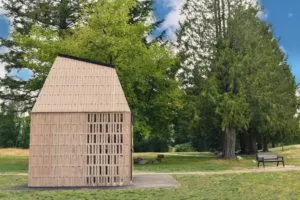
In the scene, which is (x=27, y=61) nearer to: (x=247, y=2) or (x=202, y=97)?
(x=202, y=97)

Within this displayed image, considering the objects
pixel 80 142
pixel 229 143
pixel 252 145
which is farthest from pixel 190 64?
pixel 80 142

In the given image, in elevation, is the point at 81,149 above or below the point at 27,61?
below

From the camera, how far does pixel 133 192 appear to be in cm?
1500

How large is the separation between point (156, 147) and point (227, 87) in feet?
109

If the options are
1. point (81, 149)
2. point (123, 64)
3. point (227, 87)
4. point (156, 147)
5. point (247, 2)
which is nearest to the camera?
point (81, 149)

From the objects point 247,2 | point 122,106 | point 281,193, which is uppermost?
point 247,2

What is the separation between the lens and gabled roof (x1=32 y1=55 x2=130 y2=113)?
57.0 ft

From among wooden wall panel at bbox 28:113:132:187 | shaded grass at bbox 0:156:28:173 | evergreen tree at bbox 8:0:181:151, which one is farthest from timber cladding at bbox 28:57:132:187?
evergreen tree at bbox 8:0:181:151

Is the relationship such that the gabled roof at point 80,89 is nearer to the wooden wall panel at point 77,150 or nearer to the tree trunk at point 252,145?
the wooden wall panel at point 77,150

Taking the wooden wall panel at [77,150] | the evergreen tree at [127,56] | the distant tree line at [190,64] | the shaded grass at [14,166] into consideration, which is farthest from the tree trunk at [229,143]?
the wooden wall panel at [77,150]

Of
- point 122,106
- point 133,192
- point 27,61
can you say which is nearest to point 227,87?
point 27,61

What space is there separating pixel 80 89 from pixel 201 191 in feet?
20.2

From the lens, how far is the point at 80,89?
58.2 ft

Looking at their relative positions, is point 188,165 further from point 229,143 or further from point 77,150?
point 77,150
